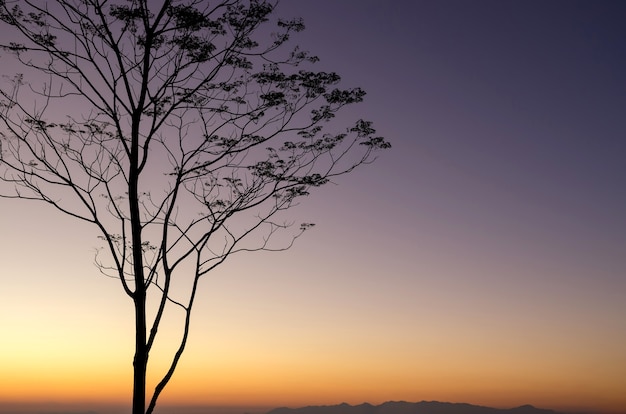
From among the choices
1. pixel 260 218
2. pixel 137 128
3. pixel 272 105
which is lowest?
pixel 260 218

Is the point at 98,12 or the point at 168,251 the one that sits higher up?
the point at 98,12

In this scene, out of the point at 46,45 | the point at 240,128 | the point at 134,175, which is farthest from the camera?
the point at 240,128

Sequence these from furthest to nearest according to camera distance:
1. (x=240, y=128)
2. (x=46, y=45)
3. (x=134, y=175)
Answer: (x=240, y=128)
(x=46, y=45)
(x=134, y=175)

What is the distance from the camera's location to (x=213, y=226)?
14602 mm

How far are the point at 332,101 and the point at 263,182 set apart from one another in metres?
2.49

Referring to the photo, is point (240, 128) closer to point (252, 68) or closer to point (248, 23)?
point (252, 68)

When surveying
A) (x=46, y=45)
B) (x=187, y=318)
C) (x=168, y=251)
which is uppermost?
(x=46, y=45)

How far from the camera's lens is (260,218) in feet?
51.0

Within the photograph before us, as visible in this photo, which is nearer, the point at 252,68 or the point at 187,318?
the point at 187,318

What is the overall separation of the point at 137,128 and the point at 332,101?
460cm

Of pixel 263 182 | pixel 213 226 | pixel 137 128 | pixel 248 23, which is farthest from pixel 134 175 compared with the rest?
pixel 248 23

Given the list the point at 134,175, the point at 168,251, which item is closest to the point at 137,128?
the point at 134,175

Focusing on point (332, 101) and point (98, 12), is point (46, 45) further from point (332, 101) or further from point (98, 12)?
point (332, 101)

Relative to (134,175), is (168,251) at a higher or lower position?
lower
